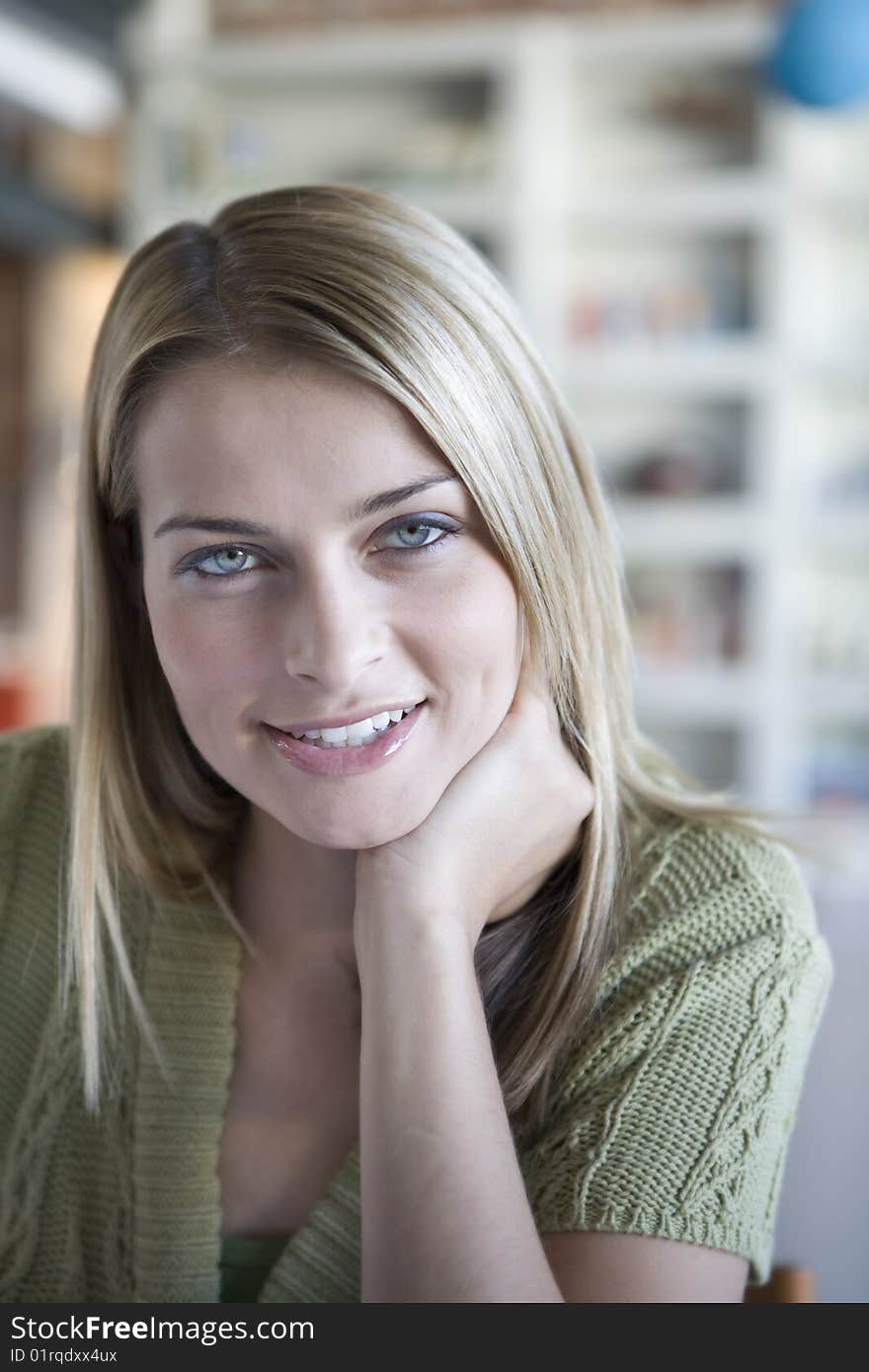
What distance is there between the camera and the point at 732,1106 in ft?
3.03

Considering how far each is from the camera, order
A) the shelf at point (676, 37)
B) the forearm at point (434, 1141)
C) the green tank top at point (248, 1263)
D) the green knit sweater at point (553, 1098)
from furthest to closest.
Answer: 1. the shelf at point (676, 37)
2. the green tank top at point (248, 1263)
3. the green knit sweater at point (553, 1098)
4. the forearm at point (434, 1141)

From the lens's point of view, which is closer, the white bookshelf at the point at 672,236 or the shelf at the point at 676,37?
the shelf at the point at 676,37

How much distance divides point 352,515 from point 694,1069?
0.45 meters

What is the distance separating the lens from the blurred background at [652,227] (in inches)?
166

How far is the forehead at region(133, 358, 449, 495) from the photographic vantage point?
874 millimetres

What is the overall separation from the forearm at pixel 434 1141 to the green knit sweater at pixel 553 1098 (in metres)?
0.09

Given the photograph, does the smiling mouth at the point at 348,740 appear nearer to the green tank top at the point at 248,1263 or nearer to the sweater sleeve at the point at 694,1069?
the sweater sleeve at the point at 694,1069

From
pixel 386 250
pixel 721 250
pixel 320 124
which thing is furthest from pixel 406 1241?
pixel 320 124

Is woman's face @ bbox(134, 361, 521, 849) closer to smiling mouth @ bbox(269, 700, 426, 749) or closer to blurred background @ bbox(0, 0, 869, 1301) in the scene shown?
smiling mouth @ bbox(269, 700, 426, 749)

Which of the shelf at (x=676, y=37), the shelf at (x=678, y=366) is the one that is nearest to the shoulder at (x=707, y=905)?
the shelf at (x=678, y=366)

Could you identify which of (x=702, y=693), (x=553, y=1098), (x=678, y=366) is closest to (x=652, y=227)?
(x=678, y=366)

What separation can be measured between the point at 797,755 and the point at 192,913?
139 inches

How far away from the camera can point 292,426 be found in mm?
875

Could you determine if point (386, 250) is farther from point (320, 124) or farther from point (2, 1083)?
point (320, 124)
